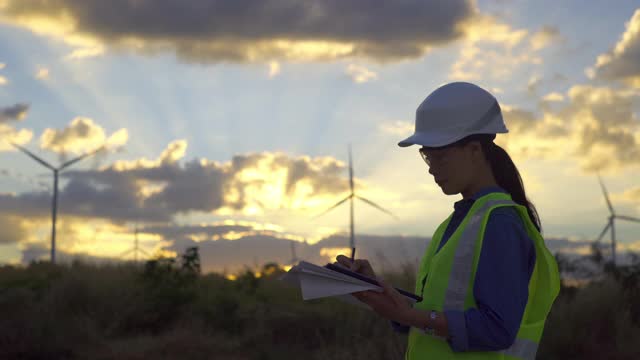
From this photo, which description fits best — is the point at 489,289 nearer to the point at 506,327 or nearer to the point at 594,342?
the point at 506,327

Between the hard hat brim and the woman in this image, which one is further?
the hard hat brim

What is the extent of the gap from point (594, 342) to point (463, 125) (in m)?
12.5

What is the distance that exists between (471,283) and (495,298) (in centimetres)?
12

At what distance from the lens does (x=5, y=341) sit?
13570 millimetres

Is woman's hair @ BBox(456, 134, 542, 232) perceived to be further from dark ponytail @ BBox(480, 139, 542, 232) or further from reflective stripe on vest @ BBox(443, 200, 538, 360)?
reflective stripe on vest @ BBox(443, 200, 538, 360)

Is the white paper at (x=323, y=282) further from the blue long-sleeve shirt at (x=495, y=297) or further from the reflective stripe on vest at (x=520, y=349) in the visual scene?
the reflective stripe on vest at (x=520, y=349)

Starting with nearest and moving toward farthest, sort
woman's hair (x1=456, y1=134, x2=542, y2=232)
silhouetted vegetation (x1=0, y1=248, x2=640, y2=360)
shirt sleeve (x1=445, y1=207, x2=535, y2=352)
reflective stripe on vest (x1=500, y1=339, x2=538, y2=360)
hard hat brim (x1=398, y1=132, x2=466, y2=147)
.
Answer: shirt sleeve (x1=445, y1=207, x2=535, y2=352)
reflective stripe on vest (x1=500, y1=339, x2=538, y2=360)
hard hat brim (x1=398, y1=132, x2=466, y2=147)
woman's hair (x1=456, y1=134, x2=542, y2=232)
silhouetted vegetation (x1=0, y1=248, x2=640, y2=360)

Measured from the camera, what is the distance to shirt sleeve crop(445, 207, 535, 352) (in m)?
3.03

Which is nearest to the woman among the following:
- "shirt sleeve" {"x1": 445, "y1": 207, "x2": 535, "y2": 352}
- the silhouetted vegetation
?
"shirt sleeve" {"x1": 445, "y1": 207, "x2": 535, "y2": 352}

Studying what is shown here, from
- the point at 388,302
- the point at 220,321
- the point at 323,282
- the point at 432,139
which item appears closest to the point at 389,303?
the point at 388,302

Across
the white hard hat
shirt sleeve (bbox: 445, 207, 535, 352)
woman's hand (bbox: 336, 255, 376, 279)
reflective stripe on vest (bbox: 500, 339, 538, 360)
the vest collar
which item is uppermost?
the white hard hat

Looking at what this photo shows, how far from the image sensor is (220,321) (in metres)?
15.9

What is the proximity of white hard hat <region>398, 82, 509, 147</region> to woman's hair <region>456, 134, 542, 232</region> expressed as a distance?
0.15ft

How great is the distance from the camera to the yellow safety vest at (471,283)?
313 centimetres
